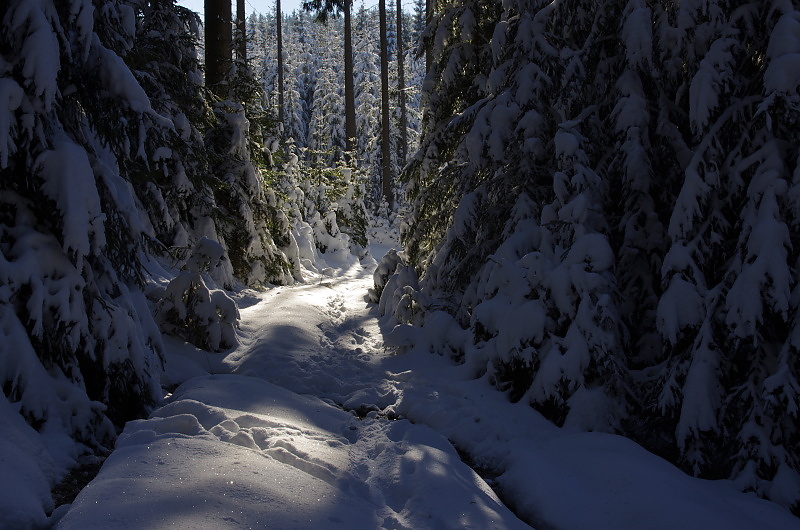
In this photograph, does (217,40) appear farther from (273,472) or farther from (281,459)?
(273,472)

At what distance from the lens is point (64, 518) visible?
2479 mm

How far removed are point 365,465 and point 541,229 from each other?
11.1 feet

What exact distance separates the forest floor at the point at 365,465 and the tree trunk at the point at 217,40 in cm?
666

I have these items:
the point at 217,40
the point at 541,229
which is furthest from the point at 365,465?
the point at 217,40

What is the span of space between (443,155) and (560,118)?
3065mm

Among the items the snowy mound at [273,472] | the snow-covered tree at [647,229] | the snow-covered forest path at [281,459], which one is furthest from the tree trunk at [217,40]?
the snowy mound at [273,472]

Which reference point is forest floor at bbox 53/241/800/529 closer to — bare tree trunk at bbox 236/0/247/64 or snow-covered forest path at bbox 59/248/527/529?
snow-covered forest path at bbox 59/248/527/529

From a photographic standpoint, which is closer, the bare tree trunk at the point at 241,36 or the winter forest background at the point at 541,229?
the winter forest background at the point at 541,229

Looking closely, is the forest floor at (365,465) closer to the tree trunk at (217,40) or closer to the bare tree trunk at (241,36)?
the tree trunk at (217,40)

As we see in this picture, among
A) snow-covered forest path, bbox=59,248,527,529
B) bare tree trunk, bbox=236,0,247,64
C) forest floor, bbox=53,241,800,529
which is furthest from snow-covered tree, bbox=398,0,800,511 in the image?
bare tree trunk, bbox=236,0,247,64

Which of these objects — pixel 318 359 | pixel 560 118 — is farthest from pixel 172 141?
pixel 560 118

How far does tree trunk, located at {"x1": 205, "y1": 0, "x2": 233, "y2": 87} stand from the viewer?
35.7 ft

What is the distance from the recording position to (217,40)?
35.9 ft

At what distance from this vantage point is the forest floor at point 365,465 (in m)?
2.84
